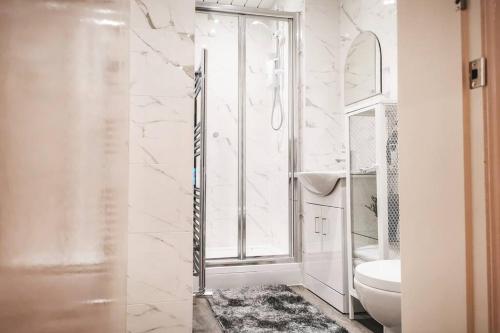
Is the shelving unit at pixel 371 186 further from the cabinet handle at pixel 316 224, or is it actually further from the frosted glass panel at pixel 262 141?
the frosted glass panel at pixel 262 141

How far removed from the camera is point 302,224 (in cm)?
279

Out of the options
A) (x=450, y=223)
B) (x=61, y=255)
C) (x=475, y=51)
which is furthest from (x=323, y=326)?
(x=61, y=255)

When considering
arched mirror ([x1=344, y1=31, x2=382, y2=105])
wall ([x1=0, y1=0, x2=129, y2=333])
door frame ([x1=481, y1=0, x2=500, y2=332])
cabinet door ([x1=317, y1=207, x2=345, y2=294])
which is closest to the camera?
wall ([x1=0, y1=0, x2=129, y2=333])

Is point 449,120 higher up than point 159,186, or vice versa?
point 449,120

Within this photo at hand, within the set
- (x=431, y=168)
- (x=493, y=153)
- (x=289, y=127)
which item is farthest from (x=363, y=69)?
(x=493, y=153)

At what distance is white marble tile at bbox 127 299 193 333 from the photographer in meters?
1.64

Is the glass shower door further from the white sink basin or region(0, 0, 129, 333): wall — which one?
region(0, 0, 129, 333): wall

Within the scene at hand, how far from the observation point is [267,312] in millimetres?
2094

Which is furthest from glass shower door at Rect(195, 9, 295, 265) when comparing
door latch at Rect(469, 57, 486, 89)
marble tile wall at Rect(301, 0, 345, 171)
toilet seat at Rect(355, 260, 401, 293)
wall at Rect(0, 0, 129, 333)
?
wall at Rect(0, 0, 129, 333)

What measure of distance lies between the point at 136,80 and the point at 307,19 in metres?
1.66

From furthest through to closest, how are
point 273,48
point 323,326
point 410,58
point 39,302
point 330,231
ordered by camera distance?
1. point 273,48
2. point 330,231
3. point 323,326
4. point 410,58
5. point 39,302

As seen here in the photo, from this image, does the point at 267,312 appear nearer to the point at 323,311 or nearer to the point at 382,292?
the point at 323,311

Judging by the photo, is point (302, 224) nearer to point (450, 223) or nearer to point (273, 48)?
point (273, 48)

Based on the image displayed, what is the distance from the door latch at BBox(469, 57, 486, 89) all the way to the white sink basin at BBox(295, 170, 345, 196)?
54.5 inches
